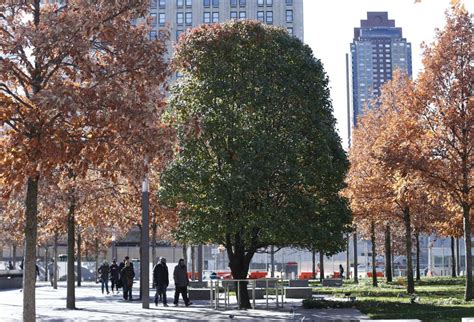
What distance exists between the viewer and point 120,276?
3131cm

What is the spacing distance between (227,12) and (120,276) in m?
88.6

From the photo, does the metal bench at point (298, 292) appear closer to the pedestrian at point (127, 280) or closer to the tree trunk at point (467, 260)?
the pedestrian at point (127, 280)

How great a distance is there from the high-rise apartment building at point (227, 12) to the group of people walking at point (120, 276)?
268ft

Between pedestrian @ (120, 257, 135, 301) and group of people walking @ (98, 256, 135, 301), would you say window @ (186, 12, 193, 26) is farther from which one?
pedestrian @ (120, 257, 135, 301)

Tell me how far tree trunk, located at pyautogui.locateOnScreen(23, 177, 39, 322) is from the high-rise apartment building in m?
103

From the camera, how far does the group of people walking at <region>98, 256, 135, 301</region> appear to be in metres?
28.0

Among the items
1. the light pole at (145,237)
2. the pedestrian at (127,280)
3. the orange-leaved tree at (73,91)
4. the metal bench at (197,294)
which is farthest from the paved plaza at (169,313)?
the orange-leaved tree at (73,91)

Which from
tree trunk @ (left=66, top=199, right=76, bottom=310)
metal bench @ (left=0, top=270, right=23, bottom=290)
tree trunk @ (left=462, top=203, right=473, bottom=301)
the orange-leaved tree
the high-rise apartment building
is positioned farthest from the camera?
the high-rise apartment building

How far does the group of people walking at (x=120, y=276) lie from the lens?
1103 inches

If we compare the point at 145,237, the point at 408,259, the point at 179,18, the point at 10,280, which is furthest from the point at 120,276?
the point at 179,18

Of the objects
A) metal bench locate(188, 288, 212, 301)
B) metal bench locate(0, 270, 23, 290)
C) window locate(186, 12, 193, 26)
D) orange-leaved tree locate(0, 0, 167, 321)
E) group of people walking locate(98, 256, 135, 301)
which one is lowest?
metal bench locate(0, 270, 23, 290)

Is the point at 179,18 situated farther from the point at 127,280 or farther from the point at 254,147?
the point at 254,147

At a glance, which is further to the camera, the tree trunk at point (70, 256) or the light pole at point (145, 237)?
the light pole at point (145, 237)

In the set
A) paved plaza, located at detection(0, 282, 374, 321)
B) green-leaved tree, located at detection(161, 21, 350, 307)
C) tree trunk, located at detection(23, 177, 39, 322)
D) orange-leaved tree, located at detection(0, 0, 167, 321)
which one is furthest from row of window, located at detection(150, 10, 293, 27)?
tree trunk, located at detection(23, 177, 39, 322)
